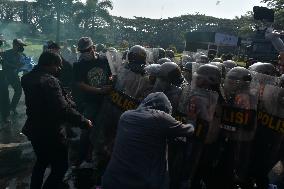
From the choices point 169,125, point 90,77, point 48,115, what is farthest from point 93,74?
point 169,125

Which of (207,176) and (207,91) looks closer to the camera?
(207,91)

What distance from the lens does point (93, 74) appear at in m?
6.21

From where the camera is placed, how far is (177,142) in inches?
166

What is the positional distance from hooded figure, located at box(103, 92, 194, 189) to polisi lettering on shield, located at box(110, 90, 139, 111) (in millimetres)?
1511

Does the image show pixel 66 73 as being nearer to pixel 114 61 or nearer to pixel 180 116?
pixel 114 61

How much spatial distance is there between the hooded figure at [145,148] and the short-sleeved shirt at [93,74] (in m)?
2.75

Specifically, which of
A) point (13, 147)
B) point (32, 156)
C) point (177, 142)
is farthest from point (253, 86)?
point (13, 147)

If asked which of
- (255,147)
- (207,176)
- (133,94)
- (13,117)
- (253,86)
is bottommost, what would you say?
(13,117)

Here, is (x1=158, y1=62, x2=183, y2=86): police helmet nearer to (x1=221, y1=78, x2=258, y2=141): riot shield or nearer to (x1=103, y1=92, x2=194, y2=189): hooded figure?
(x1=221, y1=78, x2=258, y2=141): riot shield

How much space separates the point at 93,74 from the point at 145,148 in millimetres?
3054

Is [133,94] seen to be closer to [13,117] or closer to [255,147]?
[255,147]

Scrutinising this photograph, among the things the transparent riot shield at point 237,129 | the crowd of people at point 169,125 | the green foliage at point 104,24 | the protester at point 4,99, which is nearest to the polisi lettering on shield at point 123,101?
the crowd of people at point 169,125

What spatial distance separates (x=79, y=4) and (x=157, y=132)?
52.6 m

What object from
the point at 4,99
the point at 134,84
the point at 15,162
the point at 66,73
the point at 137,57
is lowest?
the point at 15,162
